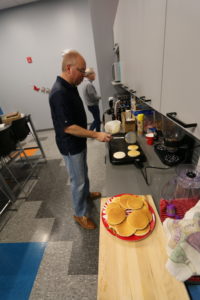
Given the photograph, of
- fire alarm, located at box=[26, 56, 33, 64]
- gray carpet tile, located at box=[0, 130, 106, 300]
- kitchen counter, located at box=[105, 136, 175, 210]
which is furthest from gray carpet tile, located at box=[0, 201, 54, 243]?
fire alarm, located at box=[26, 56, 33, 64]

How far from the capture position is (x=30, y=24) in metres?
3.43

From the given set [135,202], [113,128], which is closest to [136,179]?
[135,202]

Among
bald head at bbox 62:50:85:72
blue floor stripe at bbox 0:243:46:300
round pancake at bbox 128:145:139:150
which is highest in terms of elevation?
bald head at bbox 62:50:85:72

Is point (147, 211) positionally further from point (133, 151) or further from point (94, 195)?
point (94, 195)

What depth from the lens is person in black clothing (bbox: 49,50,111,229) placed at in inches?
38.5

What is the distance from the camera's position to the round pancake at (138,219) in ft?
1.94

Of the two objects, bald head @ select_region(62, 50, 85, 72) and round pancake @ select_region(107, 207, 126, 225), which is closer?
round pancake @ select_region(107, 207, 126, 225)

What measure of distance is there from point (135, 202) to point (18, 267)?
1.27 metres

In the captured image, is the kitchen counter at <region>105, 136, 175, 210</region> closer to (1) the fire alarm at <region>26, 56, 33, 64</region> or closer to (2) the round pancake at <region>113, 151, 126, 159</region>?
(2) the round pancake at <region>113, 151, 126, 159</region>

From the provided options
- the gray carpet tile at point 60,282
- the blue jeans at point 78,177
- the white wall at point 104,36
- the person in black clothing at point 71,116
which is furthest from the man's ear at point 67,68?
the white wall at point 104,36

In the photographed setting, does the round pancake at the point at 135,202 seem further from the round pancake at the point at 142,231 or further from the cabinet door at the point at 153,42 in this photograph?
the cabinet door at the point at 153,42

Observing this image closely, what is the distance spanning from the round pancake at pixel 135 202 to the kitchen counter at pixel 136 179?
0.27 ft

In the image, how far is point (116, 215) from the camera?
0.64 m

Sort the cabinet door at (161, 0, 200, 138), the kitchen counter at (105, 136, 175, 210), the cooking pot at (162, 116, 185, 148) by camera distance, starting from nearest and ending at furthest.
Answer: the cabinet door at (161, 0, 200, 138) → the kitchen counter at (105, 136, 175, 210) → the cooking pot at (162, 116, 185, 148)
